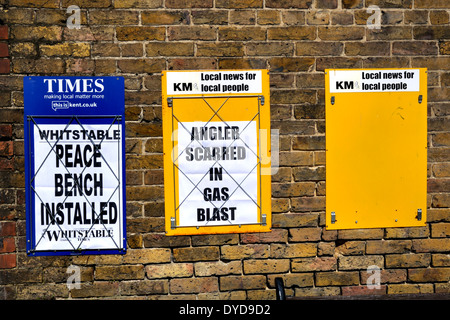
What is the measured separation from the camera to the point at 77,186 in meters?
2.74

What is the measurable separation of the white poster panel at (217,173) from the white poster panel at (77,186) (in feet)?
1.47

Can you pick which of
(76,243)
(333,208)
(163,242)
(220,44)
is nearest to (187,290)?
(163,242)

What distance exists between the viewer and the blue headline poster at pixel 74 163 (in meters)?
2.70

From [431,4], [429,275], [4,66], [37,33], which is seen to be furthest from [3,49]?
[429,275]

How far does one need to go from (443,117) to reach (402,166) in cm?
44

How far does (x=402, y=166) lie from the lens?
2.81 meters

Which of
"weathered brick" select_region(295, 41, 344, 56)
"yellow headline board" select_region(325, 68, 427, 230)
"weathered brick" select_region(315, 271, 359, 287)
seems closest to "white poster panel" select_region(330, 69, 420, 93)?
"yellow headline board" select_region(325, 68, 427, 230)

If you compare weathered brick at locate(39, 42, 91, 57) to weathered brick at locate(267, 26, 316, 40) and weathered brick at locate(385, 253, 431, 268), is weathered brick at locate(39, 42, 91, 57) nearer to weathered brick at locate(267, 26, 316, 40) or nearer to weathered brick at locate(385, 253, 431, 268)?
weathered brick at locate(267, 26, 316, 40)

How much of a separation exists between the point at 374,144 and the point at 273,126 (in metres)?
0.69

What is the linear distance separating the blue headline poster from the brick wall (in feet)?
0.22

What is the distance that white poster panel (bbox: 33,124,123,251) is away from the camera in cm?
272

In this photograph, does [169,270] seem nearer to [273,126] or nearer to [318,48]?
[273,126]

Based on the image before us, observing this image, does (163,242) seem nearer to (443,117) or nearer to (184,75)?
(184,75)

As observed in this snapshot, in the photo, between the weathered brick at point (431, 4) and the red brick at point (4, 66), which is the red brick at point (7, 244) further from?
the weathered brick at point (431, 4)
